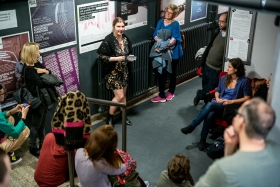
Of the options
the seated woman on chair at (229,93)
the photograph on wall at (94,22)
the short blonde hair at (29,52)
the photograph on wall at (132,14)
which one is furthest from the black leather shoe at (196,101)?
the short blonde hair at (29,52)

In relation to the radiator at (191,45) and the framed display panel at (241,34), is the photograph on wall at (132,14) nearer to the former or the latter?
the radiator at (191,45)

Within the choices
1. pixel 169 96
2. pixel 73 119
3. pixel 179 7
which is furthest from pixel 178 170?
pixel 179 7

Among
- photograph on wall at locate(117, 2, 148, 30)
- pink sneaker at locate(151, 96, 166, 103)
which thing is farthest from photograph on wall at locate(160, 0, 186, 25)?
pink sneaker at locate(151, 96, 166, 103)

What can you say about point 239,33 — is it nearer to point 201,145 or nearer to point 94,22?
point 201,145

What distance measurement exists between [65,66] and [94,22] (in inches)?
28.9

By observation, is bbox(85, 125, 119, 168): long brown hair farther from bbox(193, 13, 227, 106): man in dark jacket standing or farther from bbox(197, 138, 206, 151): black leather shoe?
bbox(193, 13, 227, 106): man in dark jacket standing

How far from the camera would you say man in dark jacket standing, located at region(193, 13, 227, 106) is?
5602 millimetres

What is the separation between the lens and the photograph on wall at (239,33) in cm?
505

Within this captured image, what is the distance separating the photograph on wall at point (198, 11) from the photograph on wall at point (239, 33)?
2000mm

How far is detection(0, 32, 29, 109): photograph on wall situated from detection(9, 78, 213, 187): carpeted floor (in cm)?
76

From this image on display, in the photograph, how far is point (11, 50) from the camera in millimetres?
4570

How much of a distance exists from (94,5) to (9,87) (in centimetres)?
160

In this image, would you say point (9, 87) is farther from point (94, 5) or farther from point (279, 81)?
point (279, 81)

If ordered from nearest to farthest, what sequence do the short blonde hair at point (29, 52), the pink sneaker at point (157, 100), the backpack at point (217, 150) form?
the short blonde hair at point (29, 52) < the backpack at point (217, 150) < the pink sneaker at point (157, 100)
